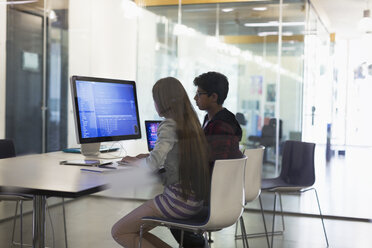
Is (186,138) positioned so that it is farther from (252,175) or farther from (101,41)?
(101,41)

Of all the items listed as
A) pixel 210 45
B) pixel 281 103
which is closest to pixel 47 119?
pixel 210 45

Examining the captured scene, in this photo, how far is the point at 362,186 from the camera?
18.1 feet

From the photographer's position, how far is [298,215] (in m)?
5.54

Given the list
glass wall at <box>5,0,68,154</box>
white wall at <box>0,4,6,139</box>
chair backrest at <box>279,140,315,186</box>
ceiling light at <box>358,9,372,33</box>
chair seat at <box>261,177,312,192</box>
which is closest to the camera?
chair seat at <box>261,177,312,192</box>

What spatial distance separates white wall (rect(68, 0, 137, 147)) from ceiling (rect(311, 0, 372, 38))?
213 centimetres

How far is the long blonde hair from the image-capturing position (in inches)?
102

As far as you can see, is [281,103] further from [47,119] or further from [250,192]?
[47,119]

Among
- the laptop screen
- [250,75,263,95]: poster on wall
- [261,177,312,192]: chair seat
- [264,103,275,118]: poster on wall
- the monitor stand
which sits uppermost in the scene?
[250,75,263,95]: poster on wall

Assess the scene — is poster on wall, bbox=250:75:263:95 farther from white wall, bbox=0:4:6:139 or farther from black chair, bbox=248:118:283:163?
white wall, bbox=0:4:6:139

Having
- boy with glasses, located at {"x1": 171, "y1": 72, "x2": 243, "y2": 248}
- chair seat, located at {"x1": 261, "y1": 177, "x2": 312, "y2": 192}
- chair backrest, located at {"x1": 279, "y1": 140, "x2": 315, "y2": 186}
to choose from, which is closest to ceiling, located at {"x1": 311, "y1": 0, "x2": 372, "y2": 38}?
chair backrest, located at {"x1": 279, "y1": 140, "x2": 315, "y2": 186}

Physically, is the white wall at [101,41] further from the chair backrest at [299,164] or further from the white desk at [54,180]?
the white desk at [54,180]

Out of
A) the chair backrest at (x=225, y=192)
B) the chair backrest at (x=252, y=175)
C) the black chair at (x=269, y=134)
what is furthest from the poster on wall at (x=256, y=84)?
the chair backrest at (x=225, y=192)

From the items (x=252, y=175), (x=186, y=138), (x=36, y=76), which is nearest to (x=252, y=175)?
(x=252, y=175)

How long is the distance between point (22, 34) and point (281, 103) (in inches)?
110
